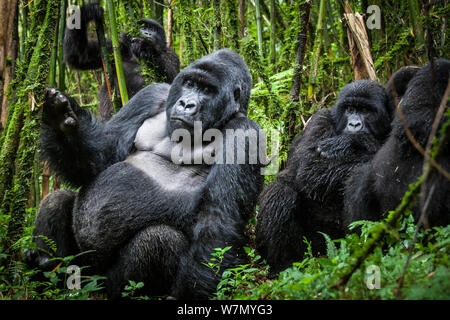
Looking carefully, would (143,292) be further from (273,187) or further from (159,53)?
(159,53)

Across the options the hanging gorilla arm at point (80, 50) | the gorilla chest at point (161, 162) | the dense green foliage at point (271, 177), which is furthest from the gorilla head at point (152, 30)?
the gorilla chest at point (161, 162)

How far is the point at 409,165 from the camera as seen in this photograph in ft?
10.3

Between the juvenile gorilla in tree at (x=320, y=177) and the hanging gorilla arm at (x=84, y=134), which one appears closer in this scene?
the hanging gorilla arm at (x=84, y=134)

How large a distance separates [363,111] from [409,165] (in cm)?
104

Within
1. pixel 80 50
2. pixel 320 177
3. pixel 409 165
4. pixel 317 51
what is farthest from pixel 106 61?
pixel 409 165

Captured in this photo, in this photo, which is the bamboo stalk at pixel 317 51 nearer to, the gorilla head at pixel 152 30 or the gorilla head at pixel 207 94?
the gorilla head at pixel 207 94

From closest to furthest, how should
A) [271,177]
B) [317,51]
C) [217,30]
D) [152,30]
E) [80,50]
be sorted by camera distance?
[317,51] < [217,30] < [271,177] < [152,30] < [80,50]

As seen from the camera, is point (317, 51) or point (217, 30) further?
point (217, 30)

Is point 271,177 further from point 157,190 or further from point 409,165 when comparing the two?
point 409,165

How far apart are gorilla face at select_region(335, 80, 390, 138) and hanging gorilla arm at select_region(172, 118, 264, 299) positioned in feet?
3.23

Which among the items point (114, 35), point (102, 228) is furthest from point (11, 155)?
point (114, 35)

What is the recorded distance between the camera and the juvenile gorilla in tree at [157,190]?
11.0ft

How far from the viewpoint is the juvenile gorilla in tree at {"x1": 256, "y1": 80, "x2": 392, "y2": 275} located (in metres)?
3.91

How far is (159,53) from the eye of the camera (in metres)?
Answer: 6.06
